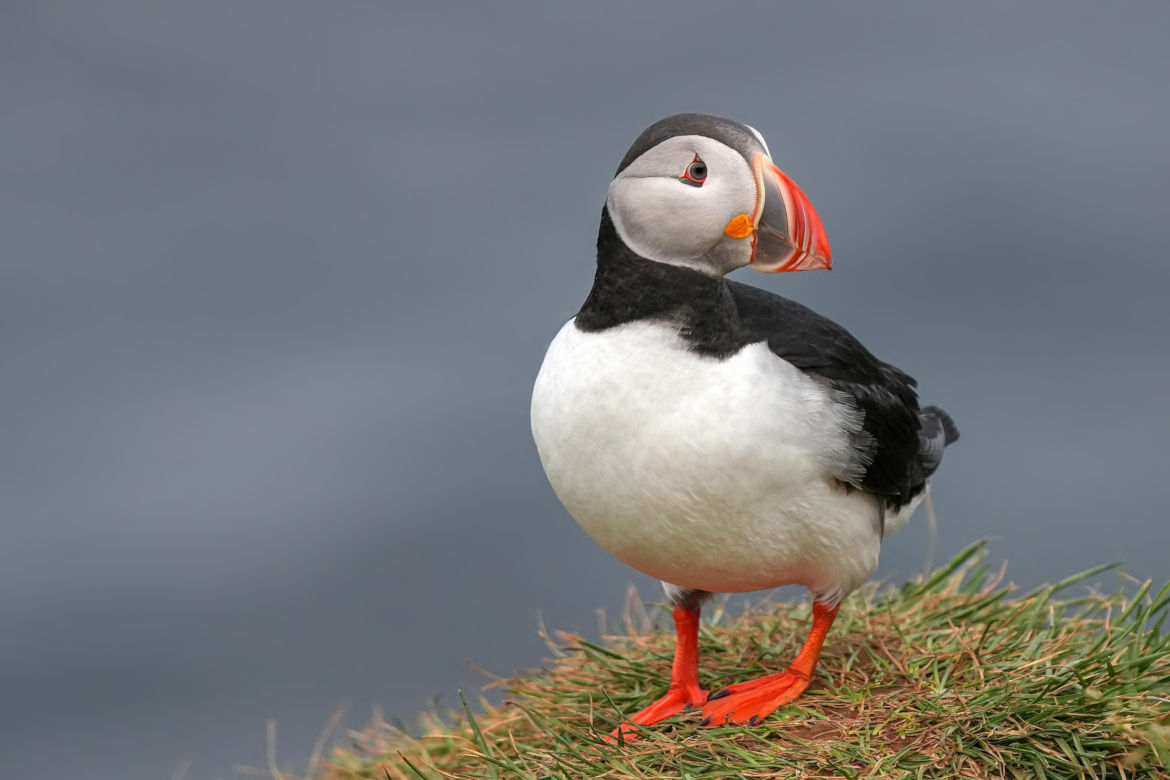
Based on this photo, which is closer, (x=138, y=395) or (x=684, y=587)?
(x=684, y=587)

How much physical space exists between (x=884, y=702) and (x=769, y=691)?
0.37 metres

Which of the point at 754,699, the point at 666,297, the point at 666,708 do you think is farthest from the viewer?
the point at 666,708

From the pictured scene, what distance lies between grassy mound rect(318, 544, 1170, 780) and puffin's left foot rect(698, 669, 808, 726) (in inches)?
2.0

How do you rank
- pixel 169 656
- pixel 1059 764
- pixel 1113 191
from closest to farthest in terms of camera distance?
pixel 1059 764 → pixel 169 656 → pixel 1113 191

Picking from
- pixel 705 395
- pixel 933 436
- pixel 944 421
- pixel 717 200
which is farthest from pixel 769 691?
pixel 717 200

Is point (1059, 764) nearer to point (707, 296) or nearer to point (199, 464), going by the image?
point (707, 296)

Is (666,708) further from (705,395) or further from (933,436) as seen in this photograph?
(933,436)

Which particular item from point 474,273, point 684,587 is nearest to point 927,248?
point 474,273

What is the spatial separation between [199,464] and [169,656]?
1452 mm

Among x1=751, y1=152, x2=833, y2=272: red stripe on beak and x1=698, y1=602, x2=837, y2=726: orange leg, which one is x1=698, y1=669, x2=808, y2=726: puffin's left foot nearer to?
x1=698, y1=602, x2=837, y2=726: orange leg

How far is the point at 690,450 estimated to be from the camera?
13.4ft

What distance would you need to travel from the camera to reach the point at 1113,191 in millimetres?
11227

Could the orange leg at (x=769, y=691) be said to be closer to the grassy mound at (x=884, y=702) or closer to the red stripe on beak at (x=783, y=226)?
the grassy mound at (x=884, y=702)

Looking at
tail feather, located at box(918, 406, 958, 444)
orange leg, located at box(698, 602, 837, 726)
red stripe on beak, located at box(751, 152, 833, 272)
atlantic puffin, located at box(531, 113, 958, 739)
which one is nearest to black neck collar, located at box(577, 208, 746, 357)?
atlantic puffin, located at box(531, 113, 958, 739)
